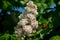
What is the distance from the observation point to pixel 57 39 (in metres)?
4.39

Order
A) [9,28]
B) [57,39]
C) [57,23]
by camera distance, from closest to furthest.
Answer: [57,39] → [57,23] → [9,28]


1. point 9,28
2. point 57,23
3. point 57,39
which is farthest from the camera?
point 9,28

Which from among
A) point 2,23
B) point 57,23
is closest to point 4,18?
point 2,23

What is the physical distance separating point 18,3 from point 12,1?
18 cm

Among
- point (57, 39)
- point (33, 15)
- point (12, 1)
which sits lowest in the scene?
point (57, 39)

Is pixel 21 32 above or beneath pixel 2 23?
beneath

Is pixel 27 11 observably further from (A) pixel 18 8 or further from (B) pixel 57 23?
(A) pixel 18 8

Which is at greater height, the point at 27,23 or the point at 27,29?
the point at 27,23

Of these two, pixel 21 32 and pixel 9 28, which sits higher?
pixel 9 28

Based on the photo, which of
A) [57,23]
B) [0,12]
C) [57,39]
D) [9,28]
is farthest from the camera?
[0,12]

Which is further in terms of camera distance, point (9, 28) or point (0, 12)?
point (0, 12)

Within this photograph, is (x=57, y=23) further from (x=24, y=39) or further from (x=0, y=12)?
(x=0, y=12)

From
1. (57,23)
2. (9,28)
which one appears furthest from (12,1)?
(57,23)

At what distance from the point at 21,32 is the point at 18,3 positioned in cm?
457
